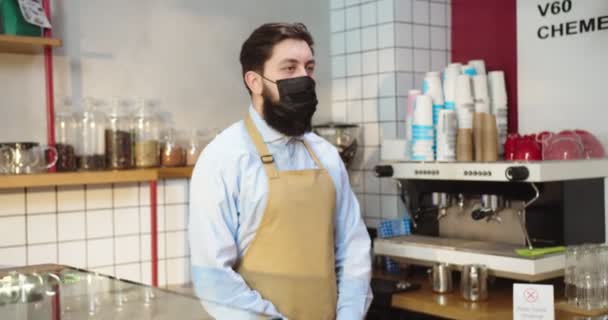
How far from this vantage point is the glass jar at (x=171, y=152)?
11.2 feet

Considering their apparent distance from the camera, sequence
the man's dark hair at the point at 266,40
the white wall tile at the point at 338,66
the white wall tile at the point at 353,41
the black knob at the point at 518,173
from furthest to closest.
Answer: the white wall tile at the point at 338,66 → the white wall tile at the point at 353,41 → the black knob at the point at 518,173 → the man's dark hair at the point at 266,40

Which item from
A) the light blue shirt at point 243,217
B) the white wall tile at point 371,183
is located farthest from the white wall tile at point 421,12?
the light blue shirt at point 243,217

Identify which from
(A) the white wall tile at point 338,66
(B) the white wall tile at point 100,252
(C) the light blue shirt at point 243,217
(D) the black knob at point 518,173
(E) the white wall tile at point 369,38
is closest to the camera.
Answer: (C) the light blue shirt at point 243,217

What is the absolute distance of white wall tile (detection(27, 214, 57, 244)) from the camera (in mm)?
3113

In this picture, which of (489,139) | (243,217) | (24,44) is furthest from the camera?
(489,139)

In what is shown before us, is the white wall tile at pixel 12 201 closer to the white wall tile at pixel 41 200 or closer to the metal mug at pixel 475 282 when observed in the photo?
the white wall tile at pixel 41 200

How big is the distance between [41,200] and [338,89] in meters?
1.76

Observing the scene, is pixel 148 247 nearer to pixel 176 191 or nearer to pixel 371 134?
pixel 176 191

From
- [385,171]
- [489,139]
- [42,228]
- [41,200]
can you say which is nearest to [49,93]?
[41,200]

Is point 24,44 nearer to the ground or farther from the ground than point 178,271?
farther from the ground

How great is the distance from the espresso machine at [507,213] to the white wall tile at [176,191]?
3.09 feet

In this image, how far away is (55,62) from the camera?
3201mm

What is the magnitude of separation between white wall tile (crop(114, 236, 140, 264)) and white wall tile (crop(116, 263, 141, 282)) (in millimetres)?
24

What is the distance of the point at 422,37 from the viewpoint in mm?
3930
